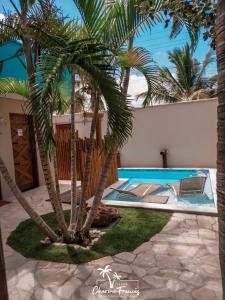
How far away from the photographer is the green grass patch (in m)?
3.96

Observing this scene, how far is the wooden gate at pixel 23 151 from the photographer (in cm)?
866

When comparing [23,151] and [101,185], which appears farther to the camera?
[23,151]

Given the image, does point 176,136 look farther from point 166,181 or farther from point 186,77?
point 186,77

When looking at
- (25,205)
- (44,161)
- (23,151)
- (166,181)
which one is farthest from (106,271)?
(166,181)

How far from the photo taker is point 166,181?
10.0 meters

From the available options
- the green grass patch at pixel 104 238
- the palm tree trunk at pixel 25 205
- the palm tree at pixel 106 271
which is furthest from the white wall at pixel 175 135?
the palm tree at pixel 106 271

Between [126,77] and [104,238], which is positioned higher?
[126,77]

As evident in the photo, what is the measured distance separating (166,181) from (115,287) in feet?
23.7

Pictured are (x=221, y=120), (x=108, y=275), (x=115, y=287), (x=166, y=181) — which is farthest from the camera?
(x=166, y=181)

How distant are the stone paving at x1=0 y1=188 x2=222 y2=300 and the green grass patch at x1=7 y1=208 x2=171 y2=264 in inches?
5.7

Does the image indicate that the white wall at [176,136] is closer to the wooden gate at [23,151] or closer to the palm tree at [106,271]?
the wooden gate at [23,151]

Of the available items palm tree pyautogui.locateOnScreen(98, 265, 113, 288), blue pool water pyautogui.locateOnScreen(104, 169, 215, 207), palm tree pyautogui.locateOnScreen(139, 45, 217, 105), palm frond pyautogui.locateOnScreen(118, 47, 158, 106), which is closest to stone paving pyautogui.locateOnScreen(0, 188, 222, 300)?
palm tree pyautogui.locateOnScreen(98, 265, 113, 288)

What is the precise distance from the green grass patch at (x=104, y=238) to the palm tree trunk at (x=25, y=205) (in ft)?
0.74

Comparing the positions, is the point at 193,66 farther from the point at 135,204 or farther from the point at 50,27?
the point at 50,27
